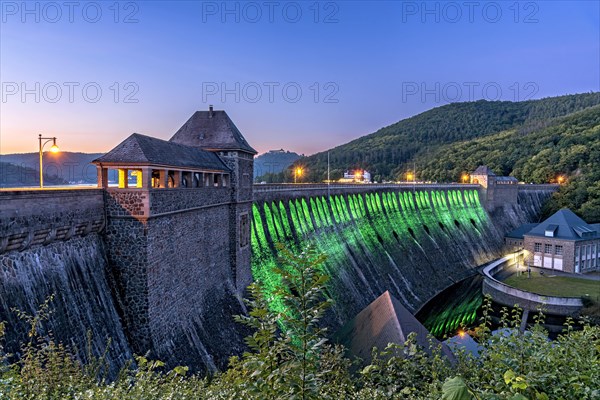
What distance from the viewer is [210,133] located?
22906 millimetres

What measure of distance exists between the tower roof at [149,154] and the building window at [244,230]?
19.8 ft

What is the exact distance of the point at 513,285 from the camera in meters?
44.0

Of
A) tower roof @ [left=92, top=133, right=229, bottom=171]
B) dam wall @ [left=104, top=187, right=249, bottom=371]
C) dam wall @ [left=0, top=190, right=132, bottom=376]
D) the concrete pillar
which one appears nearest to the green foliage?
dam wall @ [left=0, top=190, right=132, bottom=376]

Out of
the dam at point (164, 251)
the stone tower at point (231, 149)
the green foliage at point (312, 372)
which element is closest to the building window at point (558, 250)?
the dam at point (164, 251)

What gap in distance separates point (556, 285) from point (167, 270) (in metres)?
44.0

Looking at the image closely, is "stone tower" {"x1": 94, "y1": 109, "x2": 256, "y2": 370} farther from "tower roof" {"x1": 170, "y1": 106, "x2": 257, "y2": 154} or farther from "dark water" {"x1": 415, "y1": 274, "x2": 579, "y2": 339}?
"dark water" {"x1": 415, "y1": 274, "x2": 579, "y2": 339}

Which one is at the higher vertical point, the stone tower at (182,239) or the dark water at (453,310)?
the stone tower at (182,239)

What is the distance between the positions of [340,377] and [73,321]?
845 centimetres

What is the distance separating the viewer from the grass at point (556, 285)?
39.8 metres

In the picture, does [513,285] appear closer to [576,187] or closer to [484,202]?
[484,202]

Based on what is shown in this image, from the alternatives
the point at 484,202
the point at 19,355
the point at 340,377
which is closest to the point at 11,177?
the point at 19,355

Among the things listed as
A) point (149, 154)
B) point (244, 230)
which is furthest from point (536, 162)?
point (149, 154)

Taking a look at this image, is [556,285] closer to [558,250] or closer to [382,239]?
[558,250]

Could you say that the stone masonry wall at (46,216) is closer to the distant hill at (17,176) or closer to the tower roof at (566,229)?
the distant hill at (17,176)
